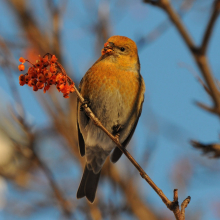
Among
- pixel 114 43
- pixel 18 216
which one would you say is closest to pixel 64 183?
pixel 18 216

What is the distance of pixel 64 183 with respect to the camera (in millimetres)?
5438

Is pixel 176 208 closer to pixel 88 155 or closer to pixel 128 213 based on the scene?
pixel 88 155

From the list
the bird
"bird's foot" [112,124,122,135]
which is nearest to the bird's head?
the bird

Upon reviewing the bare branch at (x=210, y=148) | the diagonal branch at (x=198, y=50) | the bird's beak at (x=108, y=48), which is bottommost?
the bare branch at (x=210, y=148)

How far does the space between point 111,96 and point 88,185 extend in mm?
1302

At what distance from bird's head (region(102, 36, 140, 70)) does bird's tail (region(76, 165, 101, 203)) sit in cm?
157

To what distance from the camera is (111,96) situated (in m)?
→ 3.67

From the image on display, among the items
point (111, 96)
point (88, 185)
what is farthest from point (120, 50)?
point (88, 185)

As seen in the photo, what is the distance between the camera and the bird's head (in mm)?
3871

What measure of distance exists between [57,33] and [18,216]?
280 cm

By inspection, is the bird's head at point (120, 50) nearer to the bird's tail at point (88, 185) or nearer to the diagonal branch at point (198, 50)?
the diagonal branch at point (198, 50)

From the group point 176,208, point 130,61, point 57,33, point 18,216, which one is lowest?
point 176,208

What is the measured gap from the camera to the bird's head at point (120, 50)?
3.87 metres

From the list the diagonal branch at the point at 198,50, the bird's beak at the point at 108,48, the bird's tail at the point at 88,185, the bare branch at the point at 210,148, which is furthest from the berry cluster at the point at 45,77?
the bird's tail at the point at 88,185
